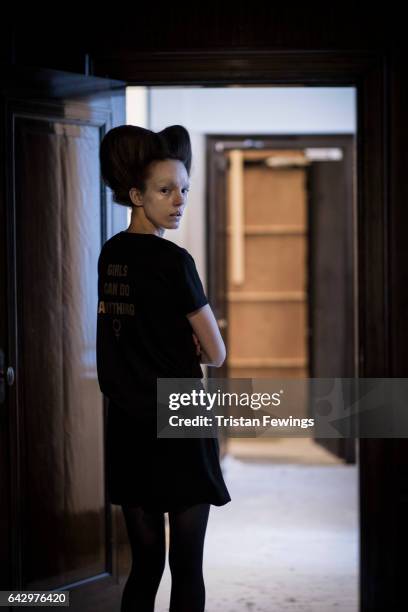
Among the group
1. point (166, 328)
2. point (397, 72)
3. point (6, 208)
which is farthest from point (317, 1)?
point (166, 328)

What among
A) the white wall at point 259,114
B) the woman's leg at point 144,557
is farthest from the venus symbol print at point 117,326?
the white wall at point 259,114

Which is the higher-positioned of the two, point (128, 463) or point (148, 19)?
point (148, 19)

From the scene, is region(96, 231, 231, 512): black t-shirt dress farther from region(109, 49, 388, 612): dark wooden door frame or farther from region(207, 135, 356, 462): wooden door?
region(207, 135, 356, 462): wooden door

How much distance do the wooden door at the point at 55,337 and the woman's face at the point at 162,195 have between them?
2.48 ft

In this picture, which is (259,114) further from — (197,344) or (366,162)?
(197,344)

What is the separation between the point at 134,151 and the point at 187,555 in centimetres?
89

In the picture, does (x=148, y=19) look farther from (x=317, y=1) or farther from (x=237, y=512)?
(x=237, y=512)

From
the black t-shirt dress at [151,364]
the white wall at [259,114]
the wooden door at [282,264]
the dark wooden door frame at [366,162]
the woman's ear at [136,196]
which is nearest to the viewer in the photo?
the black t-shirt dress at [151,364]

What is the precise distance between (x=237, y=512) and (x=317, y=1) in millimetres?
2715

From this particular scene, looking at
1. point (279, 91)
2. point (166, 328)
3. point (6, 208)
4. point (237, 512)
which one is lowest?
point (237, 512)

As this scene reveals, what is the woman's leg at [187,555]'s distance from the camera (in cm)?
182

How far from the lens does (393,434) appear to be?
2666mm
